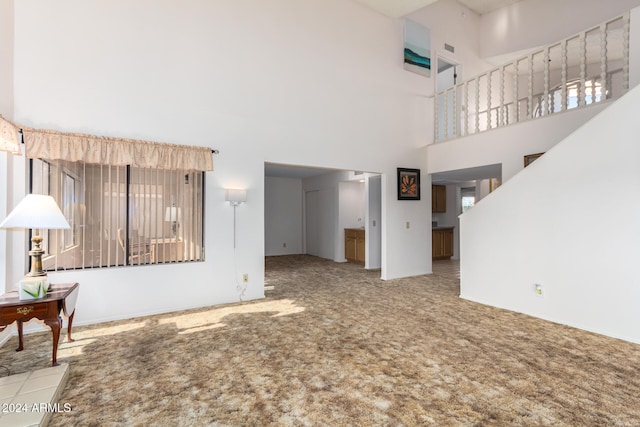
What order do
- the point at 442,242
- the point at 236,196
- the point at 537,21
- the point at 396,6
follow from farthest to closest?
the point at 442,242, the point at 537,21, the point at 396,6, the point at 236,196

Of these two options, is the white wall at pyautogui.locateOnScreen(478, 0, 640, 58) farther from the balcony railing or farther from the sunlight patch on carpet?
the sunlight patch on carpet

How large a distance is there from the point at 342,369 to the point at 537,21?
8523 millimetres

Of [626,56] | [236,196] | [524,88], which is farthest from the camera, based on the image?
[524,88]

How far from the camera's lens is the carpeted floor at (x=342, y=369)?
192cm

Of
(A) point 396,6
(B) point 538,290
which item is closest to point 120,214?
(B) point 538,290

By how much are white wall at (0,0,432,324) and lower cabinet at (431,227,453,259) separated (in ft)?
9.01

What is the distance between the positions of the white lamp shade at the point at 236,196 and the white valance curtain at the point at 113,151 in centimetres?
41

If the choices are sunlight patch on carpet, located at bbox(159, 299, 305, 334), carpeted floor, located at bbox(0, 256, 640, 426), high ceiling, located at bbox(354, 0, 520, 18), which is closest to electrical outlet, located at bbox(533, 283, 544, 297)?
carpeted floor, located at bbox(0, 256, 640, 426)

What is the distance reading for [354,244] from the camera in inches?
309

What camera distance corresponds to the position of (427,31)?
6.38m

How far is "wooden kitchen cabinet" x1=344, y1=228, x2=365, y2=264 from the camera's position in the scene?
760 cm

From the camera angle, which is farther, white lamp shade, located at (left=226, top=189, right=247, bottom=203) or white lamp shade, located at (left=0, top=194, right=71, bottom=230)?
white lamp shade, located at (left=226, top=189, right=247, bottom=203)

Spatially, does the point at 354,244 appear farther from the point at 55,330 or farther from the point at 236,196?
the point at 55,330

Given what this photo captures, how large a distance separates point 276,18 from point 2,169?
395 cm
